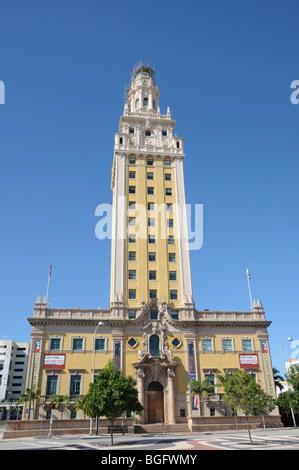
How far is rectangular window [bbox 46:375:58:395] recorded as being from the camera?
49.0 metres

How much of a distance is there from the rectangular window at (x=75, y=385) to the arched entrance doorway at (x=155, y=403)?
947 centimetres

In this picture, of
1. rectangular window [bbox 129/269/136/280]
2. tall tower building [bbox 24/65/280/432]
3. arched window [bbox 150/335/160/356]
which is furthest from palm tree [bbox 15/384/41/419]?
rectangular window [bbox 129/269/136/280]

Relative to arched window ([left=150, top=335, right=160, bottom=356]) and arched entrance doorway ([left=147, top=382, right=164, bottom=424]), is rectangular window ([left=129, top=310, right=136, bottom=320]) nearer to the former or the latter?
arched window ([left=150, top=335, right=160, bottom=356])

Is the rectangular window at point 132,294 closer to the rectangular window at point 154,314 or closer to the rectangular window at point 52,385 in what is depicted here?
the rectangular window at point 154,314

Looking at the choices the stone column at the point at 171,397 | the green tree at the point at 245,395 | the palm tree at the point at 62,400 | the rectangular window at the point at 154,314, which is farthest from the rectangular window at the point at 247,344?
the palm tree at the point at 62,400

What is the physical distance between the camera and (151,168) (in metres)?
68.1

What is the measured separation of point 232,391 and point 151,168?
149 ft

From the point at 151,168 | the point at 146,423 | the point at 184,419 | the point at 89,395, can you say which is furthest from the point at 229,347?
the point at 151,168

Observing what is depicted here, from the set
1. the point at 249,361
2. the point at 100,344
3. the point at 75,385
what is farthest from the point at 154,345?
the point at 249,361

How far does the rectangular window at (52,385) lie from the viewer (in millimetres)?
49000

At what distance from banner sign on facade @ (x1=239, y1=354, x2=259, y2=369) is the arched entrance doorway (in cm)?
1248

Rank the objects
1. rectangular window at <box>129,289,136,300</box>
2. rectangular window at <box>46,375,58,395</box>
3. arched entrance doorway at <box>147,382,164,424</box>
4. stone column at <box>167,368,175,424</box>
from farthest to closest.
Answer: rectangular window at <box>129,289,136,300</box> → arched entrance doorway at <box>147,382,164,424</box> → stone column at <box>167,368,175,424</box> → rectangular window at <box>46,375,58,395</box>

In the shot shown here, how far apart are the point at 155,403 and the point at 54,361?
14.9m

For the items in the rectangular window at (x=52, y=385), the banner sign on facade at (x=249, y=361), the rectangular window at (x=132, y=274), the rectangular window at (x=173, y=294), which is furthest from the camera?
the rectangular window at (x=132, y=274)
